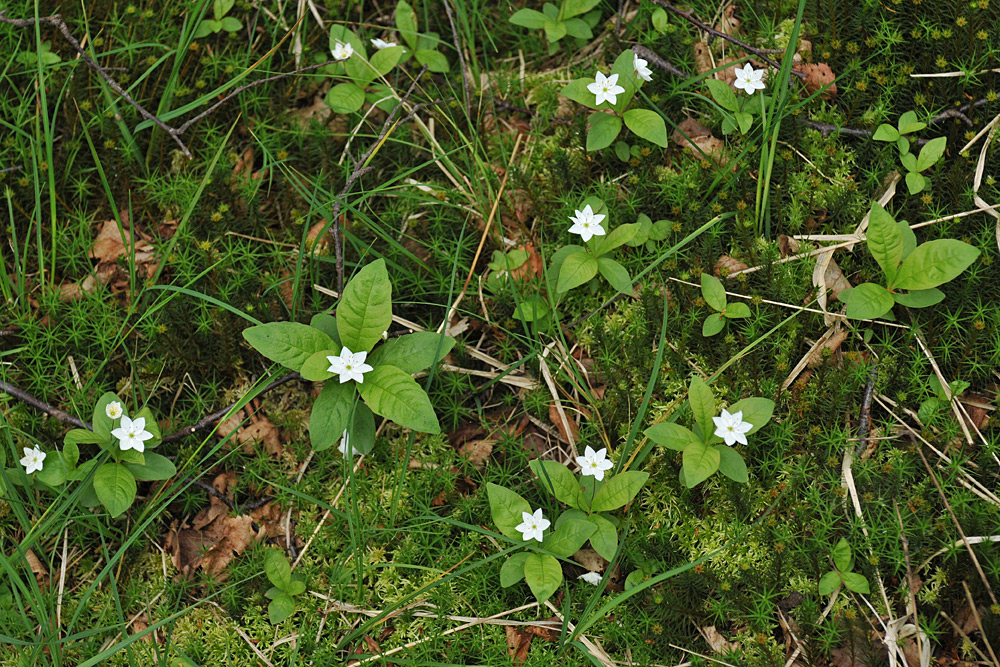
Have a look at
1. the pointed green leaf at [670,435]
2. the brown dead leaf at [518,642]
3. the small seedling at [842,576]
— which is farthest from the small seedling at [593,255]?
the brown dead leaf at [518,642]

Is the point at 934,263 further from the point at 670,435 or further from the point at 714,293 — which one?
the point at 670,435

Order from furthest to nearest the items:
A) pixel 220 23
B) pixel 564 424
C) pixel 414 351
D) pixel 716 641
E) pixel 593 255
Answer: pixel 220 23 < pixel 593 255 < pixel 564 424 < pixel 414 351 < pixel 716 641

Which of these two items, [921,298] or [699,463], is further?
[921,298]

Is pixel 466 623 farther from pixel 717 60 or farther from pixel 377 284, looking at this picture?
pixel 717 60

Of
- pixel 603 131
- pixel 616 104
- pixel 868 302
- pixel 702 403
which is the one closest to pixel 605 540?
pixel 702 403

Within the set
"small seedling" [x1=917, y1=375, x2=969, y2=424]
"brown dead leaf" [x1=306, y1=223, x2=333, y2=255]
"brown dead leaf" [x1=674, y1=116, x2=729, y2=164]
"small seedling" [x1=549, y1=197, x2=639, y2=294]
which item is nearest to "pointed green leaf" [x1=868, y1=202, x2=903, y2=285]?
"small seedling" [x1=917, y1=375, x2=969, y2=424]

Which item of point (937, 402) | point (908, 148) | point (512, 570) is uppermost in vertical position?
point (908, 148)

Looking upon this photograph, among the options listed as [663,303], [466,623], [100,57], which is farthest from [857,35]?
[100,57]
